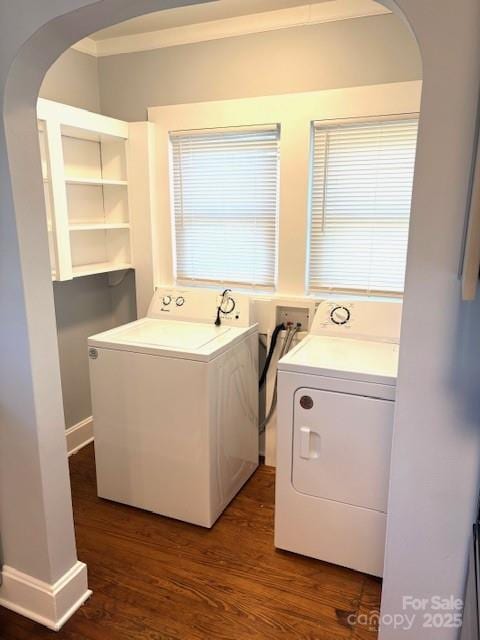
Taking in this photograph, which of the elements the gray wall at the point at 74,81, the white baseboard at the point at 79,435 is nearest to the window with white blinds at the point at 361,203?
the gray wall at the point at 74,81

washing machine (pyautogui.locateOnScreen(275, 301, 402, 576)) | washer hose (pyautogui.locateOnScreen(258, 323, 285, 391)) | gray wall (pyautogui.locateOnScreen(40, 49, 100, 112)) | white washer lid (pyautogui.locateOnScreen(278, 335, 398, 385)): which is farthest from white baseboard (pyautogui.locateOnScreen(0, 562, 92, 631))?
gray wall (pyautogui.locateOnScreen(40, 49, 100, 112))

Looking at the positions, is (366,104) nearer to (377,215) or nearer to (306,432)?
(377,215)

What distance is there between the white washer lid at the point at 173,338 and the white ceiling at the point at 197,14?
153 centimetres

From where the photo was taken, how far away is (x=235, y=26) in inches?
94.7

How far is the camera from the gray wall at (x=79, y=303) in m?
2.61

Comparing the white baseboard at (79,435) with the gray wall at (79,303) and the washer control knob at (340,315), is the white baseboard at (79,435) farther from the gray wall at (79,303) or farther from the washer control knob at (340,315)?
the washer control knob at (340,315)

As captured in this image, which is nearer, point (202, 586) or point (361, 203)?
point (202, 586)

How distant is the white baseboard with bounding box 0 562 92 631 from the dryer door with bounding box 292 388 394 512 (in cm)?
95

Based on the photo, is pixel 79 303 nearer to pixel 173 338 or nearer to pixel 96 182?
pixel 96 182

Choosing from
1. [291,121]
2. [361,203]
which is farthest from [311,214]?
[291,121]

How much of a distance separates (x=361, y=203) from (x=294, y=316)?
2.29 ft

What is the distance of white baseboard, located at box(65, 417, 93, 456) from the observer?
2.90 metres

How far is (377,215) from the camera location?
236cm

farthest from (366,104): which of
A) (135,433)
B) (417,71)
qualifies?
(135,433)
